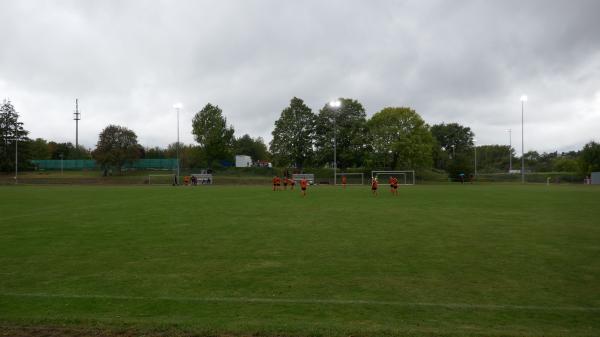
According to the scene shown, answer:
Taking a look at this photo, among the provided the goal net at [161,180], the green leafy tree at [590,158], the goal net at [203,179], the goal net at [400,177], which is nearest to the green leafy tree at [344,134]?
the goal net at [400,177]

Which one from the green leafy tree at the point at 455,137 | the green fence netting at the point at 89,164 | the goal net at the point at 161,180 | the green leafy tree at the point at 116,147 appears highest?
the green leafy tree at the point at 455,137

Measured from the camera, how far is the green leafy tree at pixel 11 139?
243 feet

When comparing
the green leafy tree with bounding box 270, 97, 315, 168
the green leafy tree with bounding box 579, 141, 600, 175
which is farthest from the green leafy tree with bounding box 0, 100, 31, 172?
the green leafy tree with bounding box 579, 141, 600, 175

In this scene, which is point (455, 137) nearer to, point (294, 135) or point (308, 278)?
point (294, 135)

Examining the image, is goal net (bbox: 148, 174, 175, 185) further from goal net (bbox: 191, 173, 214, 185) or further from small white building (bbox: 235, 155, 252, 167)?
small white building (bbox: 235, 155, 252, 167)

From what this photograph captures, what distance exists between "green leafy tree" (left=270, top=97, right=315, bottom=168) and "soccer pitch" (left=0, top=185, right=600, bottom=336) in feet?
178

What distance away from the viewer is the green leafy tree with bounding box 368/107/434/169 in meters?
60.7

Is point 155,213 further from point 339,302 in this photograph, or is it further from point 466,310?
point 466,310

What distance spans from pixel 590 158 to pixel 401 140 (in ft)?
108

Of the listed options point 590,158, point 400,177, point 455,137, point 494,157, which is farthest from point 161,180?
point 494,157

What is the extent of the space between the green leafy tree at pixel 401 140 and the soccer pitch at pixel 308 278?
47.4m

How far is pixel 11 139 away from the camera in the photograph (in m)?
76.8

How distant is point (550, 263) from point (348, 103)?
2440 inches

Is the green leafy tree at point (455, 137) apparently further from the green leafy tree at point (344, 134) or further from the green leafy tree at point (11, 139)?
the green leafy tree at point (11, 139)
